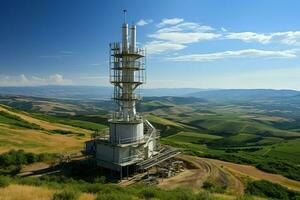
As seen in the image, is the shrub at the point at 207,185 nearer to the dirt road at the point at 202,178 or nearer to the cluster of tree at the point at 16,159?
the dirt road at the point at 202,178

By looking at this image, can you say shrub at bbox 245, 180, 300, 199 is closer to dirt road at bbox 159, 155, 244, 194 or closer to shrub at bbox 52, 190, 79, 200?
dirt road at bbox 159, 155, 244, 194

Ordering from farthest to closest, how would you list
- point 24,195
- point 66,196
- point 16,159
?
point 16,159, point 24,195, point 66,196

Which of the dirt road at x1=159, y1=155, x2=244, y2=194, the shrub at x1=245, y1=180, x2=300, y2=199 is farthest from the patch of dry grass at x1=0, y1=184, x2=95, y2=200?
the shrub at x1=245, y1=180, x2=300, y2=199

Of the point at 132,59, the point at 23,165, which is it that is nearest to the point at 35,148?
the point at 23,165

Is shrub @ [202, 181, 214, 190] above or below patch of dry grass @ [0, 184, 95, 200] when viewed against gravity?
below

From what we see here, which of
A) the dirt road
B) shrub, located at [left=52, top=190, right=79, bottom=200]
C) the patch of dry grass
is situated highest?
shrub, located at [left=52, top=190, right=79, bottom=200]

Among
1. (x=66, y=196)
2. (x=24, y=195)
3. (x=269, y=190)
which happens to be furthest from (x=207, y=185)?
(x=24, y=195)

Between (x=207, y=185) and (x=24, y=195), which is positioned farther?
(x=207, y=185)

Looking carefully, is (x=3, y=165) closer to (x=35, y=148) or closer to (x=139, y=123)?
(x=35, y=148)

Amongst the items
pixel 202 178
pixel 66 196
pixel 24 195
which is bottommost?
pixel 202 178

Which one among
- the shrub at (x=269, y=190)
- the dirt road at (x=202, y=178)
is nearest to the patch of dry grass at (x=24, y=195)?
the dirt road at (x=202, y=178)

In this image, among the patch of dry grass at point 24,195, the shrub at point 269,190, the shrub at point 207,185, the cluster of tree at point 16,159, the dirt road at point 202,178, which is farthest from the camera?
the cluster of tree at point 16,159

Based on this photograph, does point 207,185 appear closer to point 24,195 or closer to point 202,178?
point 202,178

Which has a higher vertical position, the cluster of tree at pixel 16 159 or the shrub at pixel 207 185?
the cluster of tree at pixel 16 159
